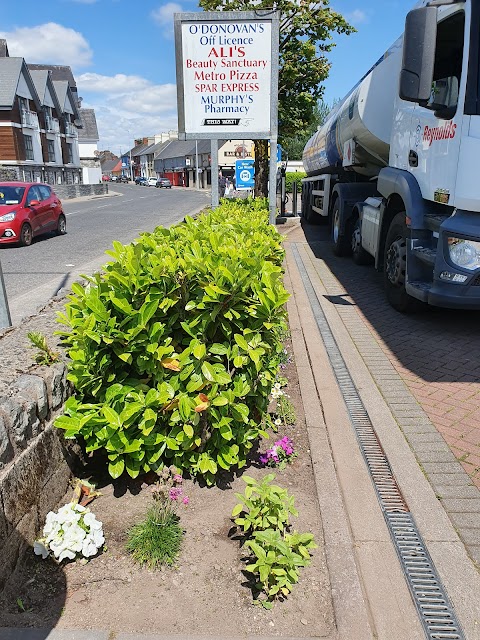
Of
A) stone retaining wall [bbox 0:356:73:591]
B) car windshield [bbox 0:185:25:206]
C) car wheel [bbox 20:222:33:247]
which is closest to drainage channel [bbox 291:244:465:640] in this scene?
stone retaining wall [bbox 0:356:73:591]

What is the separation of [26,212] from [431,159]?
11.5 m

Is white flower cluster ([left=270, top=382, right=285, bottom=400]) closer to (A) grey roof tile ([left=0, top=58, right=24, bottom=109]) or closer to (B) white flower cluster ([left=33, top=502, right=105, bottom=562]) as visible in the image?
(B) white flower cluster ([left=33, top=502, right=105, bottom=562])

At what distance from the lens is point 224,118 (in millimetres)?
7250

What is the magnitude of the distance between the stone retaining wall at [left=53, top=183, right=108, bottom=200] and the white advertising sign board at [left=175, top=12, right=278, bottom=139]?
122 feet

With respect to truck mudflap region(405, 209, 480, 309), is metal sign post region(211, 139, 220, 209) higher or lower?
higher

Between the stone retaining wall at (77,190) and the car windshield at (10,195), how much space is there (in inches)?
1114

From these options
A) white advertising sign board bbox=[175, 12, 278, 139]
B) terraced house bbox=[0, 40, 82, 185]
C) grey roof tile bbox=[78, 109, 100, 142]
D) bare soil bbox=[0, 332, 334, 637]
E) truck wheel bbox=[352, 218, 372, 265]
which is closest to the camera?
bare soil bbox=[0, 332, 334, 637]

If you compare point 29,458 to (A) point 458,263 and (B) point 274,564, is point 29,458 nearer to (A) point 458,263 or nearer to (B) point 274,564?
(B) point 274,564

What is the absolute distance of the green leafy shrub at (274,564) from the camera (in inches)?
88.2

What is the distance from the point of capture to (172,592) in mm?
2332

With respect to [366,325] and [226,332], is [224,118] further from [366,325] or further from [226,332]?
[226,332]

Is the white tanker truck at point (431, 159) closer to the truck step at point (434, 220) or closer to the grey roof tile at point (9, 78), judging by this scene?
the truck step at point (434, 220)

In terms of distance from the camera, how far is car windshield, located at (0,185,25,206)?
46.4ft

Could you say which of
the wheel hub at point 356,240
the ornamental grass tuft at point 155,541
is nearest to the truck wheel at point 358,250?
the wheel hub at point 356,240
